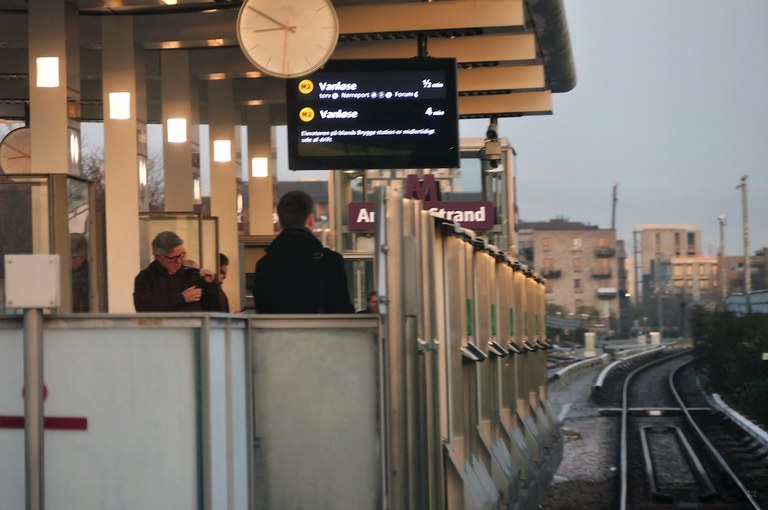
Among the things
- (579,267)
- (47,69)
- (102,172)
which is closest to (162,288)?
(47,69)

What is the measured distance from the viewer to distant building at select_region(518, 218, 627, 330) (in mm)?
159750

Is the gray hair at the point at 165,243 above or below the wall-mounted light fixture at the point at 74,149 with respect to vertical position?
below

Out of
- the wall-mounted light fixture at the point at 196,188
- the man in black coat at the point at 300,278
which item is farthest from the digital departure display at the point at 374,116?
the wall-mounted light fixture at the point at 196,188

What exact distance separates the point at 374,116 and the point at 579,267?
14994 cm

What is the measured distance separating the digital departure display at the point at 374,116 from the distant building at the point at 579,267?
14262cm

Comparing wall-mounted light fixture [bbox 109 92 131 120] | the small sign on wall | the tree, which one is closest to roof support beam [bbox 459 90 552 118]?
wall-mounted light fixture [bbox 109 92 131 120]

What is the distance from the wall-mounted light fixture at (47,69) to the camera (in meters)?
17.1

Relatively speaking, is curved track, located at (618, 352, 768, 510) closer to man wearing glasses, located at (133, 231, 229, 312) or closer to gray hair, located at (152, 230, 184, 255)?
man wearing glasses, located at (133, 231, 229, 312)

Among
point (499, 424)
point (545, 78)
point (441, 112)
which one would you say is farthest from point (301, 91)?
point (545, 78)

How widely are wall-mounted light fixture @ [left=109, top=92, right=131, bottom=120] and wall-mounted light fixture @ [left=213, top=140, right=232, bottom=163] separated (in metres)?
5.38

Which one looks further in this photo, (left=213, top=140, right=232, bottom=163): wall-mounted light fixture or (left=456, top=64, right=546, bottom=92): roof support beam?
(left=213, top=140, right=232, bottom=163): wall-mounted light fixture

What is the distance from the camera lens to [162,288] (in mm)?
9438

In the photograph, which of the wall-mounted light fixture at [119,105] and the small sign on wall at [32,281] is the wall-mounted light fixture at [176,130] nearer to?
the wall-mounted light fixture at [119,105]

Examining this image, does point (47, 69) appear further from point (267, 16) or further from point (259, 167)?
point (259, 167)
